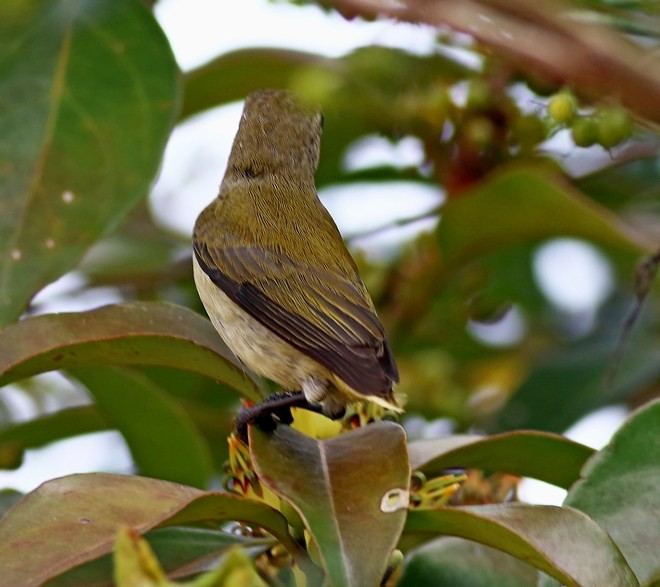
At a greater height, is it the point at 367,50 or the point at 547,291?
the point at 367,50

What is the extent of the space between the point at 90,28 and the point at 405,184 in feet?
4.14

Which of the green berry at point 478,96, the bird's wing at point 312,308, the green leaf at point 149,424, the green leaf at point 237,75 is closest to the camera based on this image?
the bird's wing at point 312,308

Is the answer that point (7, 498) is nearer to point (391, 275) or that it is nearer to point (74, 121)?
point (74, 121)

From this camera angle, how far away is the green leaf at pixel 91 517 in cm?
145

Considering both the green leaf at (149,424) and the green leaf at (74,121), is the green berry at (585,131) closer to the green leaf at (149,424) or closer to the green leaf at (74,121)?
the green leaf at (74,121)

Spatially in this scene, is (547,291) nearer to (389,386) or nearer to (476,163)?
(476,163)

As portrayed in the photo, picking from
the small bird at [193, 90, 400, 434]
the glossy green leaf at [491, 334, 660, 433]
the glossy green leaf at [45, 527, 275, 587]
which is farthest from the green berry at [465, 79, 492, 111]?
the glossy green leaf at [45, 527, 275, 587]

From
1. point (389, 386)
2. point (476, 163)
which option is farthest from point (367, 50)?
point (389, 386)

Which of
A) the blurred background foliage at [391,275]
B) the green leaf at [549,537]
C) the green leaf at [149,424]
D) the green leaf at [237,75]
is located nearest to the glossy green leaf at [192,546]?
the blurred background foliage at [391,275]

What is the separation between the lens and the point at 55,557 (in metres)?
1.46

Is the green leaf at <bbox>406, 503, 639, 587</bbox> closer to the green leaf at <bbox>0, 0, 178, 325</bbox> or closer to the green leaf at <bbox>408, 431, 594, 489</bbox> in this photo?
the green leaf at <bbox>408, 431, 594, 489</bbox>

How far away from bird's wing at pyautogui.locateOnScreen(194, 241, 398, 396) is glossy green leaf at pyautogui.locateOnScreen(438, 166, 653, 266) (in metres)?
0.51

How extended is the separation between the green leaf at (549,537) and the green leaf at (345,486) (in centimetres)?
8

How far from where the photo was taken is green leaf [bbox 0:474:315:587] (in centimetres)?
145
